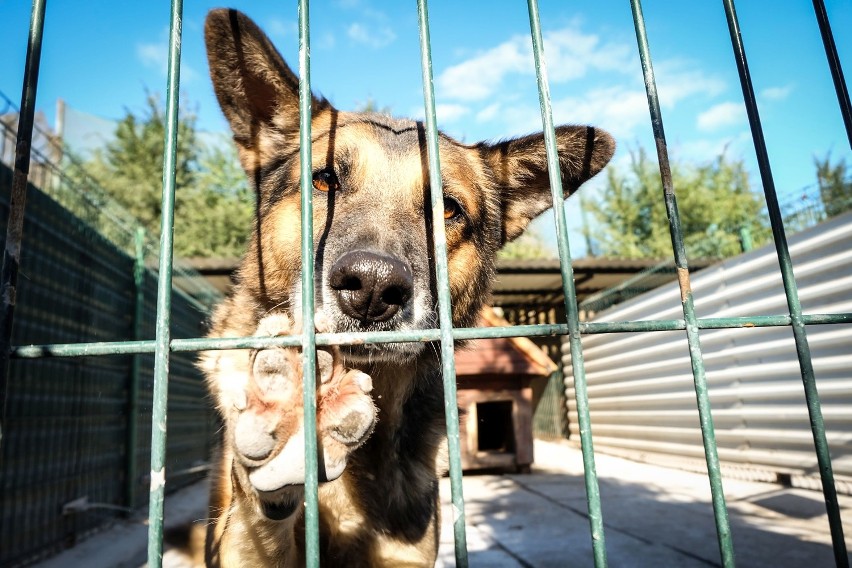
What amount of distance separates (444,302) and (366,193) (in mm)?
1298

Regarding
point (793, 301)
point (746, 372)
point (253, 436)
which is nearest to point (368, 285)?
point (253, 436)

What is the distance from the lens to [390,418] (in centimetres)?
255

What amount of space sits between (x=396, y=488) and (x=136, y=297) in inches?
170

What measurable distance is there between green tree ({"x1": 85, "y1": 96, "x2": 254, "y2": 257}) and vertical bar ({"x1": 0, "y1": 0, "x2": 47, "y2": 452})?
801 inches

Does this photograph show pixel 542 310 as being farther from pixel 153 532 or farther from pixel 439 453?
pixel 153 532

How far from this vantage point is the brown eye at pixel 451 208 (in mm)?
2766

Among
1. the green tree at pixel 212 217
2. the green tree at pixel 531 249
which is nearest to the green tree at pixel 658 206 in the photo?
the green tree at pixel 531 249

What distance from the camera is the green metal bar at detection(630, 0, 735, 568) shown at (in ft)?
4.35

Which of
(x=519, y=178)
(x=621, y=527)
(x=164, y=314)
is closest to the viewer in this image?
(x=164, y=314)

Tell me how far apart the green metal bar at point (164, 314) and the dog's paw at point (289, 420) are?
0.20m

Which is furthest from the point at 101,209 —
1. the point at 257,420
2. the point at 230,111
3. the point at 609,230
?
the point at 609,230

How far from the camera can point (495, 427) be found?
9.53 m

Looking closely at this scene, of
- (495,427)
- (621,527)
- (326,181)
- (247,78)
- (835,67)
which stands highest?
(247,78)

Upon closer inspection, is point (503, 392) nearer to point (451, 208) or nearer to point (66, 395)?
point (66, 395)
